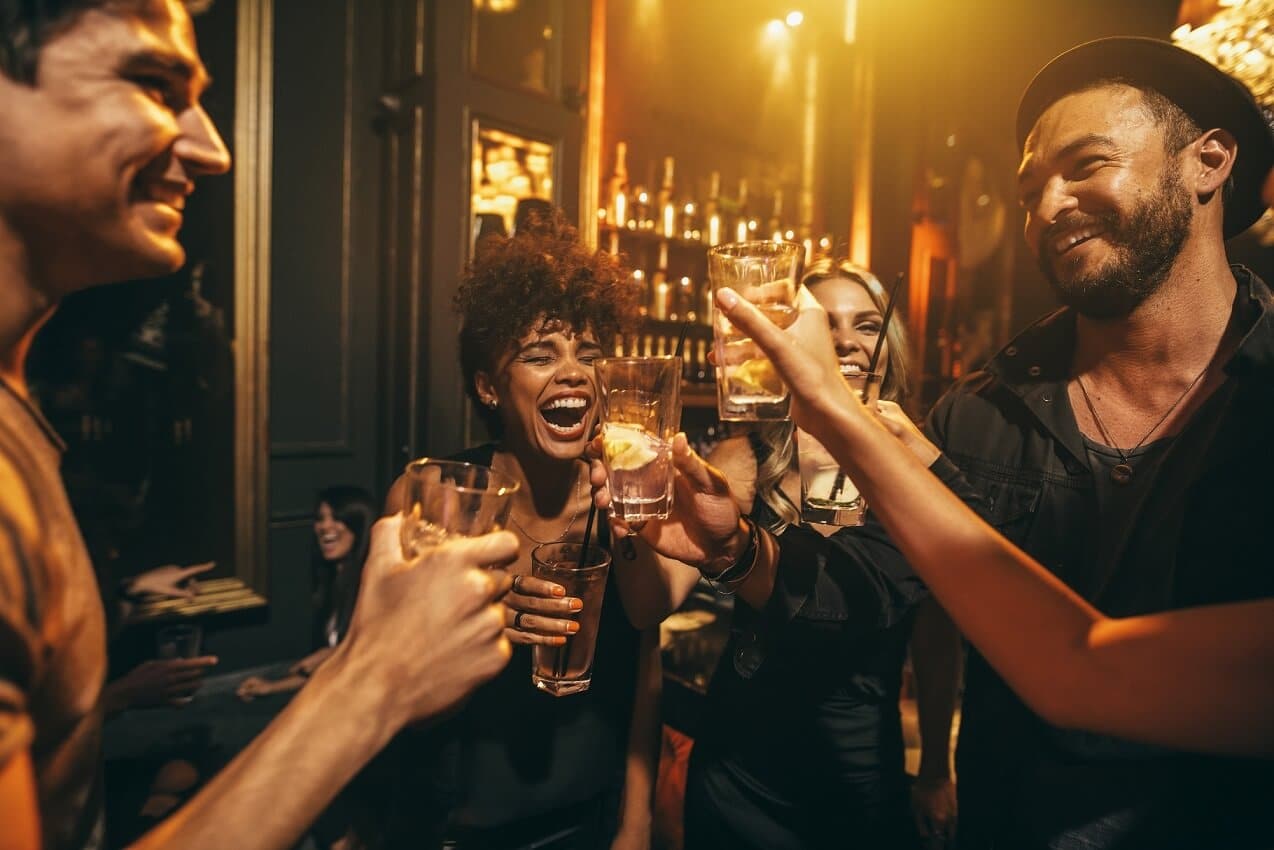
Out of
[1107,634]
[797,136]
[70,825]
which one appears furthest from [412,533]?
[797,136]

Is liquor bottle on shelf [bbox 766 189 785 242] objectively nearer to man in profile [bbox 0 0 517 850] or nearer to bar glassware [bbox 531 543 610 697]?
bar glassware [bbox 531 543 610 697]

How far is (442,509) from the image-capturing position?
97 centimetres

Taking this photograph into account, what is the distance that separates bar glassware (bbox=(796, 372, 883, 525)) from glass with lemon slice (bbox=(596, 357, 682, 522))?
1.40 feet

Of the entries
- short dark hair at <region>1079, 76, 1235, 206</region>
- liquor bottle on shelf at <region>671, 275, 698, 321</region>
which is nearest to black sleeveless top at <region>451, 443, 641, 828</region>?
short dark hair at <region>1079, 76, 1235, 206</region>

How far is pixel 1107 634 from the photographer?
859 mm

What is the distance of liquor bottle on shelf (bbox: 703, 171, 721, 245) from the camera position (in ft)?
15.4

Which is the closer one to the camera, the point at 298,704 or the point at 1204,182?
the point at 298,704

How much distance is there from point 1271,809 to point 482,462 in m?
1.95

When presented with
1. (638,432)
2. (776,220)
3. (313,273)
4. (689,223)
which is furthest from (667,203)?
(638,432)

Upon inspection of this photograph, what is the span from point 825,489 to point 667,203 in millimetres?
3401

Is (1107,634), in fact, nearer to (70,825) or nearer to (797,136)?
(70,825)

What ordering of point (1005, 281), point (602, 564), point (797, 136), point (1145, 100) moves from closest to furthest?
point (602, 564)
point (1145, 100)
point (797, 136)
point (1005, 281)

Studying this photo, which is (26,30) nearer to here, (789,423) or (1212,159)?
(789,423)

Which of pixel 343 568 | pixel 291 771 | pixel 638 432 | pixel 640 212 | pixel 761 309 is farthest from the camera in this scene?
pixel 640 212
